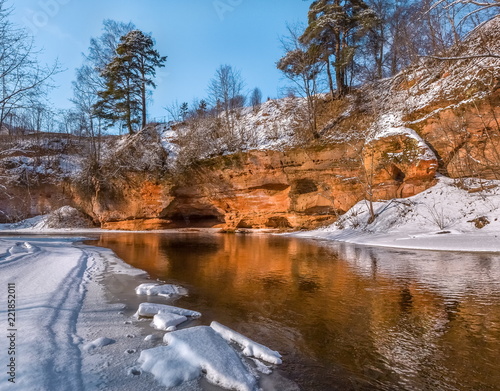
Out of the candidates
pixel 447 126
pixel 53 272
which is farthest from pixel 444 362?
pixel 447 126

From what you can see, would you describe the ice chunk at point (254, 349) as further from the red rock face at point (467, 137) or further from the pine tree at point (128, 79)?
the pine tree at point (128, 79)

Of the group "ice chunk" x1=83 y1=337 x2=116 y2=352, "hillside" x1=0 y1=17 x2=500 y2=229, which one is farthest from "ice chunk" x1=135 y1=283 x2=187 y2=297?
"hillside" x1=0 y1=17 x2=500 y2=229

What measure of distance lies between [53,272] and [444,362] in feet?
23.2

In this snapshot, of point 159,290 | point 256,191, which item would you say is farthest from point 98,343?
point 256,191

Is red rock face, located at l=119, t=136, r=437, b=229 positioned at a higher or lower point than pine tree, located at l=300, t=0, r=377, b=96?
lower

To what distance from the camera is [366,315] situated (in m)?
4.29

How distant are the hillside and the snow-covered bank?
109 centimetres

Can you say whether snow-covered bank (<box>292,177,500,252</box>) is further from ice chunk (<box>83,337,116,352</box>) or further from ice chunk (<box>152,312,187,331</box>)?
ice chunk (<box>83,337,116,352</box>)

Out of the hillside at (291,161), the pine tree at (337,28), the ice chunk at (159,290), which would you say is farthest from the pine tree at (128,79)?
the ice chunk at (159,290)

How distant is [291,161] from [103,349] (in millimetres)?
19840

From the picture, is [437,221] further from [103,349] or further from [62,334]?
[62,334]

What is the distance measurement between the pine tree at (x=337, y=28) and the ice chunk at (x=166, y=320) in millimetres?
25357

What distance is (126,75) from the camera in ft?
96.9

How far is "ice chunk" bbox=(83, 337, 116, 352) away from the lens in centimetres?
287
